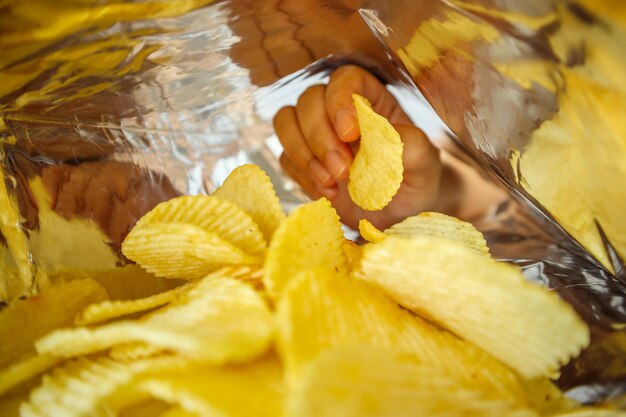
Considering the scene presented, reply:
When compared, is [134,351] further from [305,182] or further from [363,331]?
[305,182]

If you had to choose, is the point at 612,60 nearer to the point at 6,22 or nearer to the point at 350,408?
the point at 350,408

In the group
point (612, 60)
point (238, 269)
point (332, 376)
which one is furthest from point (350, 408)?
point (612, 60)

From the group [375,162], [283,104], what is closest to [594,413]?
[375,162]

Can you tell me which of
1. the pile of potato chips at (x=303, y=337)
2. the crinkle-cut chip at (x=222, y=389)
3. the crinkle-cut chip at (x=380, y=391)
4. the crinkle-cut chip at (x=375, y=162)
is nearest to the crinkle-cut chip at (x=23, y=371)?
the pile of potato chips at (x=303, y=337)

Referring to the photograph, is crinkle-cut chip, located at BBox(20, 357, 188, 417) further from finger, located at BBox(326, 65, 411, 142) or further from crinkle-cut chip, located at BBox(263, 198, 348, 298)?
finger, located at BBox(326, 65, 411, 142)

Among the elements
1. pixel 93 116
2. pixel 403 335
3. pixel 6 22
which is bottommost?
pixel 403 335

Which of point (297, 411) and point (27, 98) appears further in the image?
point (27, 98)

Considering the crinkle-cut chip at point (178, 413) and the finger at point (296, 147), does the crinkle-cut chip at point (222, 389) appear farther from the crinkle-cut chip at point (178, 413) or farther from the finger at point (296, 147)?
the finger at point (296, 147)

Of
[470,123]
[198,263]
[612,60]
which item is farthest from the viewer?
[470,123]
